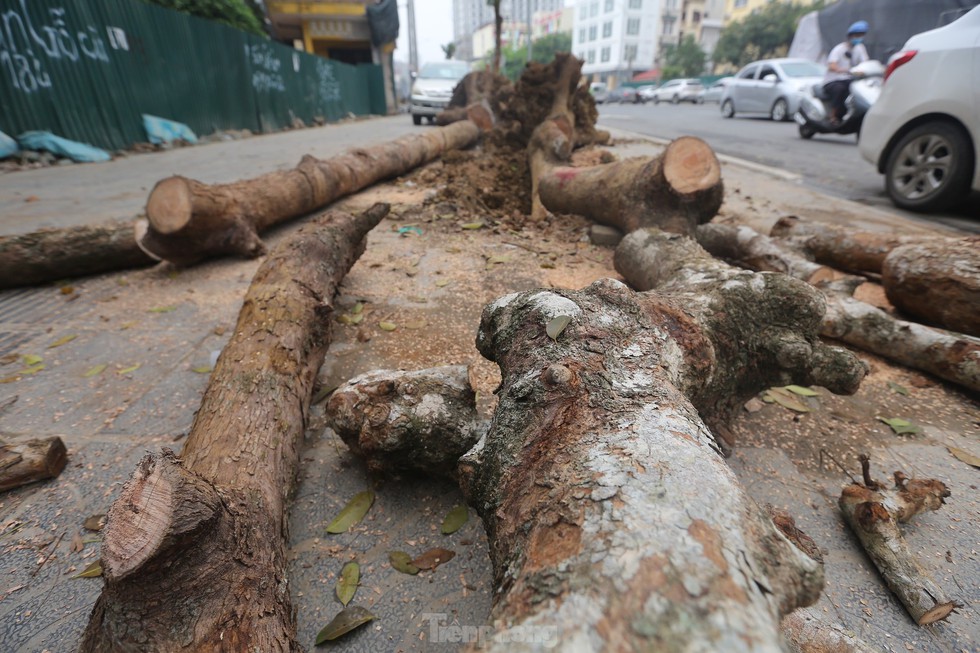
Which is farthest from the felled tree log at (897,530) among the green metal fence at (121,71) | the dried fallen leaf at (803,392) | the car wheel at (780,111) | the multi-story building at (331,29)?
the multi-story building at (331,29)

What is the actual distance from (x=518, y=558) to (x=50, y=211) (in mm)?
6364

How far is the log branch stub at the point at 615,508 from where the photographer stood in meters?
0.69

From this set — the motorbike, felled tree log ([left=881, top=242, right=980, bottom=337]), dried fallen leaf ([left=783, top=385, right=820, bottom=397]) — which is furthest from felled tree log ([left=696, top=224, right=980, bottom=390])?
the motorbike

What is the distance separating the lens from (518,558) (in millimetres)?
931

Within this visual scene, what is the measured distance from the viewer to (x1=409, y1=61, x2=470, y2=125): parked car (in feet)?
46.1

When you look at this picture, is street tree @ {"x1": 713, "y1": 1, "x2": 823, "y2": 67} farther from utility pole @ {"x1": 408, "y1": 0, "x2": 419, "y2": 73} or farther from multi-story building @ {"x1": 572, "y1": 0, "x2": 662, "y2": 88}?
utility pole @ {"x1": 408, "y1": 0, "x2": 419, "y2": 73}

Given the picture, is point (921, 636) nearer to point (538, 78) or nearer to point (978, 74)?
point (978, 74)

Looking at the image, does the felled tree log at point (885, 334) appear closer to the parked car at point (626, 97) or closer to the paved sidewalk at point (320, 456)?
the paved sidewalk at point (320, 456)

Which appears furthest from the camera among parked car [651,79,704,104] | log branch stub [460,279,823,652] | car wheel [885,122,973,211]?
parked car [651,79,704,104]

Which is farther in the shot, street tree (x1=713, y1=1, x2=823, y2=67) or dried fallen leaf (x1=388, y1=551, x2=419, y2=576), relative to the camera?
street tree (x1=713, y1=1, x2=823, y2=67)

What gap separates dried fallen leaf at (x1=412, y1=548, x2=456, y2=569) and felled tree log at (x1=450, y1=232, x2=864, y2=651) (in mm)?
291

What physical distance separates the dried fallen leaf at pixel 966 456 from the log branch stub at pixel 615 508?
131 centimetres

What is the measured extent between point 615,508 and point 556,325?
63cm

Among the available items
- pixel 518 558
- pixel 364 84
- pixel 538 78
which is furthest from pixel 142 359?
pixel 364 84
